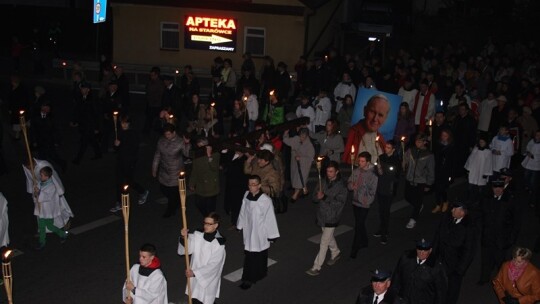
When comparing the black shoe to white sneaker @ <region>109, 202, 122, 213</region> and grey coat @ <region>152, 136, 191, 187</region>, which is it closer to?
grey coat @ <region>152, 136, 191, 187</region>

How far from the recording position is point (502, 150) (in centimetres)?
1390

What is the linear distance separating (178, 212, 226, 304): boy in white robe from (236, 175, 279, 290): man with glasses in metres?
1.17

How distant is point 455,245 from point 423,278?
1363 millimetres

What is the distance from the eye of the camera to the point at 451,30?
107 ft

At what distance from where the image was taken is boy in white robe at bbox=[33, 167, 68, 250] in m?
10.8

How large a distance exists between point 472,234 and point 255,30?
63.9ft

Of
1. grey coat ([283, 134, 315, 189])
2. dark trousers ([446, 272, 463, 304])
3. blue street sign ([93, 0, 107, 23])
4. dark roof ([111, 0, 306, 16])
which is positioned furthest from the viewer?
dark roof ([111, 0, 306, 16])

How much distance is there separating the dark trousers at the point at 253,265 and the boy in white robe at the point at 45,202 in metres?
3.20

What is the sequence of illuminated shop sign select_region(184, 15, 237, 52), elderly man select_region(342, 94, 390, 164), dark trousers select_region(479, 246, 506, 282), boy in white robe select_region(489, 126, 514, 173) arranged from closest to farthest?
dark trousers select_region(479, 246, 506, 282), boy in white robe select_region(489, 126, 514, 173), elderly man select_region(342, 94, 390, 164), illuminated shop sign select_region(184, 15, 237, 52)

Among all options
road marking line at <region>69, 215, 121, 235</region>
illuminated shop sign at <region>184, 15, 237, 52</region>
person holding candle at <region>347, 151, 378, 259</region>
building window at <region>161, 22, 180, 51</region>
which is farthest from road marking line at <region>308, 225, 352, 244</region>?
building window at <region>161, 22, 180, 51</region>

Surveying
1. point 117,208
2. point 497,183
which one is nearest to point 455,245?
point 497,183

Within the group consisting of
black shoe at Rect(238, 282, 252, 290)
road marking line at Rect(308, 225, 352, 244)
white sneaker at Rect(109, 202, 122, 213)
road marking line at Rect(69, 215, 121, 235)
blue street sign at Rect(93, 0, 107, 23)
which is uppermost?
blue street sign at Rect(93, 0, 107, 23)

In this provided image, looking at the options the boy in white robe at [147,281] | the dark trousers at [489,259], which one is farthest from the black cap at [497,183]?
the boy in white robe at [147,281]

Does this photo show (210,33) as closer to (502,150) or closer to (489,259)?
(502,150)
